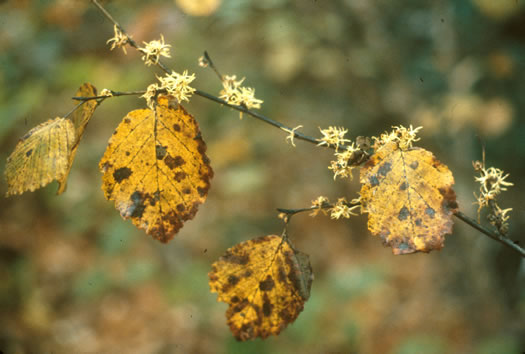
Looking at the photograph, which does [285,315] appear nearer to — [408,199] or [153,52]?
[408,199]

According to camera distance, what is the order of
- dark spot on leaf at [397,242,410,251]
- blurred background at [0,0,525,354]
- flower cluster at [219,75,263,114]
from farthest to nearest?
blurred background at [0,0,525,354] < flower cluster at [219,75,263,114] < dark spot on leaf at [397,242,410,251]

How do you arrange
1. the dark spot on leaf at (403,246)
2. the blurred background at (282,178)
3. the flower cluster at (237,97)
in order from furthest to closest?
the blurred background at (282,178) < the flower cluster at (237,97) < the dark spot on leaf at (403,246)

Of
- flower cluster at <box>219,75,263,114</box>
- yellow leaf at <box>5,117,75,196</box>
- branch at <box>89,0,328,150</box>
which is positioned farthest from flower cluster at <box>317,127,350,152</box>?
yellow leaf at <box>5,117,75,196</box>

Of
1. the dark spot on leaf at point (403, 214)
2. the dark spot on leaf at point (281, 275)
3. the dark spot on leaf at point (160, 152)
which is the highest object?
the dark spot on leaf at point (160, 152)

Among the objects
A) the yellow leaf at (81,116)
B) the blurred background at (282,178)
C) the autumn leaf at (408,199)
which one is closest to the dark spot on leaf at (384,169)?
the autumn leaf at (408,199)

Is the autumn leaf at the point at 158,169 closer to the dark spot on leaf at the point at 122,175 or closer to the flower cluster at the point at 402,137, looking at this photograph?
the dark spot on leaf at the point at 122,175

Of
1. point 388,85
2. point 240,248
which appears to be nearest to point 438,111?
point 388,85

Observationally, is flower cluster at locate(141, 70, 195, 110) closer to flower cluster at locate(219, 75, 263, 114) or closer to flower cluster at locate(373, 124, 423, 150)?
flower cluster at locate(219, 75, 263, 114)
